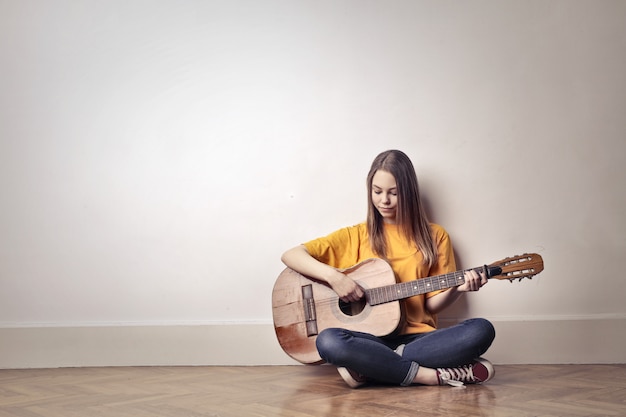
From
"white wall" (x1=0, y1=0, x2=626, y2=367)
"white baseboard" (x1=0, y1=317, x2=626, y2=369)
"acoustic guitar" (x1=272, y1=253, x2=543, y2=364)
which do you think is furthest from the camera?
"white baseboard" (x1=0, y1=317, x2=626, y2=369)

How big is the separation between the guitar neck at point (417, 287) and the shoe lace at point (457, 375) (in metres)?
0.28

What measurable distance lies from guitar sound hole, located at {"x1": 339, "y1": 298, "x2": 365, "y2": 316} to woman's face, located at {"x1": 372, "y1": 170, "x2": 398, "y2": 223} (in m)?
0.38

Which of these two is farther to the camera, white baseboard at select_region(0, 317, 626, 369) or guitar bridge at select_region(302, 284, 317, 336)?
white baseboard at select_region(0, 317, 626, 369)

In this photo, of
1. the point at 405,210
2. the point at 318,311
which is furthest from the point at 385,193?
the point at 318,311

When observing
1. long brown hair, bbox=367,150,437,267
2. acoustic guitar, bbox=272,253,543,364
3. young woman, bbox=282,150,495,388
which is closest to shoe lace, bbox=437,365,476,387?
young woman, bbox=282,150,495,388

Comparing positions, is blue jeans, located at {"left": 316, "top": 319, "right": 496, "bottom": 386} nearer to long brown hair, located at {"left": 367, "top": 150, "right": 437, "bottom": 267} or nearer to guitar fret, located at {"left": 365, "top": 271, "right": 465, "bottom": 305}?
guitar fret, located at {"left": 365, "top": 271, "right": 465, "bottom": 305}

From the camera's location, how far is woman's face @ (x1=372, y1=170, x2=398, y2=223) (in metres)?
2.61

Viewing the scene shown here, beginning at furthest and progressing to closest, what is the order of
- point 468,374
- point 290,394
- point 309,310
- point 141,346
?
1. point 141,346
2. point 309,310
3. point 468,374
4. point 290,394

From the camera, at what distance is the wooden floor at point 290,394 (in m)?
1.84

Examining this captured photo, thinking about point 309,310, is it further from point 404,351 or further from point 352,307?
point 404,351

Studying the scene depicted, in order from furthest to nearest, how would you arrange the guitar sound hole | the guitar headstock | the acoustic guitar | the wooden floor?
the guitar sound hole → the acoustic guitar → the guitar headstock → the wooden floor

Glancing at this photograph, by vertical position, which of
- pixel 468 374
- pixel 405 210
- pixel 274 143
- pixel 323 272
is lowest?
pixel 468 374

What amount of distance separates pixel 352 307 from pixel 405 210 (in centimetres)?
45

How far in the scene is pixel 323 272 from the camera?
251 cm
